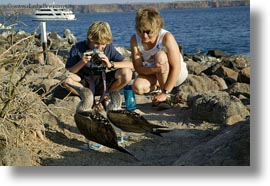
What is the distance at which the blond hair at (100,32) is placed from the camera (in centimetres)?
344

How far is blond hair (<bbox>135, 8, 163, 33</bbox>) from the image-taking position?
10.6ft

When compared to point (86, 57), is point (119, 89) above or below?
below

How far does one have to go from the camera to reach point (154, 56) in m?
3.55

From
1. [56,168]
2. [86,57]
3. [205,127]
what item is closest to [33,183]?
[56,168]

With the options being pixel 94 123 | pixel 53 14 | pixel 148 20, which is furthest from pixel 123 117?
pixel 53 14

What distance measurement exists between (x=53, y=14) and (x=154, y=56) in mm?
676

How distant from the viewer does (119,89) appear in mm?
3676

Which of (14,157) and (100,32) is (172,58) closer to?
(100,32)

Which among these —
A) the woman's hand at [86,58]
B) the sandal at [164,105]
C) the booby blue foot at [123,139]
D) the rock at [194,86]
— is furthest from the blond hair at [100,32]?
the rock at [194,86]

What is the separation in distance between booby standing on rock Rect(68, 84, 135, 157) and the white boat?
17.3 inches

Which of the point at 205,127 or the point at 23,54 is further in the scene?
the point at 205,127

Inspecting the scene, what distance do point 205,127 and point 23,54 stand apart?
1.48m

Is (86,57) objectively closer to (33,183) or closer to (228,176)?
(33,183)

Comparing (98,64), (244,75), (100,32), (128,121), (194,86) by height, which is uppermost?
(100,32)
